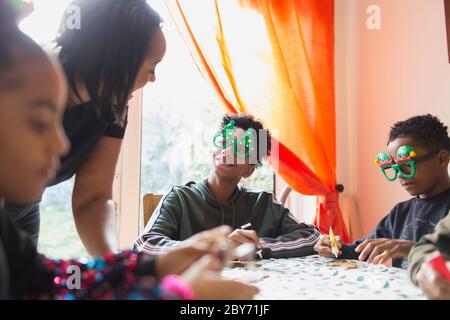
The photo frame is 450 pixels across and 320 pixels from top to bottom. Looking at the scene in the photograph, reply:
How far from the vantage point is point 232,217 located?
59.4 inches

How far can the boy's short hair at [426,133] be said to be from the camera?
4.35 feet

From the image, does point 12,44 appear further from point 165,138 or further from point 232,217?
point 165,138

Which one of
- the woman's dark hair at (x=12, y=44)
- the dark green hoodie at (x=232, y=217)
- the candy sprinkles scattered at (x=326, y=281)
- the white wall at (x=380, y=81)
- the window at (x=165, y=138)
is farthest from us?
the window at (x=165, y=138)

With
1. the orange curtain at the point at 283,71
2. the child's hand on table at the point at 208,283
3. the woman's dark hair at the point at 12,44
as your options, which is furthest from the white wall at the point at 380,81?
the woman's dark hair at the point at 12,44

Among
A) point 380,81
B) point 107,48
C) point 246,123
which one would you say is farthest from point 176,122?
point 107,48

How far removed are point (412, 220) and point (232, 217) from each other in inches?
23.7

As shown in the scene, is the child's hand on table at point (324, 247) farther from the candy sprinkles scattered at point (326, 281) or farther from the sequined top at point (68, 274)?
the sequined top at point (68, 274)

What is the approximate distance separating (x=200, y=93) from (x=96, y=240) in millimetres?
1369

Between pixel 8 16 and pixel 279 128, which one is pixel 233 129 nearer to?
pixel 279 128

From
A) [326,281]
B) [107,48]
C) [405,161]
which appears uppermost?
[107,48]

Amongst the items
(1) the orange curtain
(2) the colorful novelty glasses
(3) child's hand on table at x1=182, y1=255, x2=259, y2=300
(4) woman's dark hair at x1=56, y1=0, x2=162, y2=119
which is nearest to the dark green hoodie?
(2) the colorful novelty glasses

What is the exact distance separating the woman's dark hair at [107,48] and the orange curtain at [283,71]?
105 centimetres

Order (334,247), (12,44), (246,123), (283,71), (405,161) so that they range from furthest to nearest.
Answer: (283,71)
(246,123)
(405,161)
(334,247)
(12,44)

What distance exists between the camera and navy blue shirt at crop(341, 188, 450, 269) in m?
1.23
